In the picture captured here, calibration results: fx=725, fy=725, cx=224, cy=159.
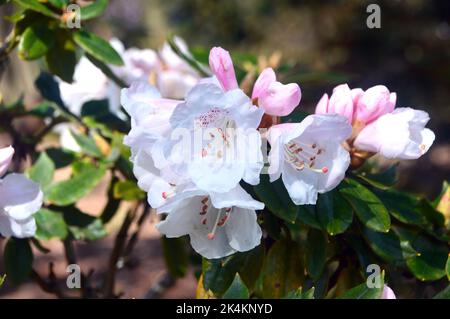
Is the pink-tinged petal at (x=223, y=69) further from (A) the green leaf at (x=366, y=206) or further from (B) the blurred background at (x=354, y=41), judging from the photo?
(B) the blurred background at (x=354, y=41)

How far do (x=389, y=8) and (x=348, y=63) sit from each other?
641 millimetres

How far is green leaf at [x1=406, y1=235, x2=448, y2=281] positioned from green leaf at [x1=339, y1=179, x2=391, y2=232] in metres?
0.13

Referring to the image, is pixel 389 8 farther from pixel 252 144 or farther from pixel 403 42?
pixel 252 144

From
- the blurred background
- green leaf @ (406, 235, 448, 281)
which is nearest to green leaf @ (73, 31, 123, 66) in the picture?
green leaf @ (406, 235, 448, 281)

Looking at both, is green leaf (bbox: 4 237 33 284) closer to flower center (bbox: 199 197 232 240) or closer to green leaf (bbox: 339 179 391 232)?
flower center (bbox: 199 197 232 240)

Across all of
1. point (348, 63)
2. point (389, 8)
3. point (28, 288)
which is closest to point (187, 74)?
point (28, 288)

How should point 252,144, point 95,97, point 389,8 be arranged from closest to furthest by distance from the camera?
point 252,144
point 95,97
point 389,8

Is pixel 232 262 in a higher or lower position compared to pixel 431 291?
higher

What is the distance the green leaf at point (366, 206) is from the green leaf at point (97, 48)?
17.0 inches

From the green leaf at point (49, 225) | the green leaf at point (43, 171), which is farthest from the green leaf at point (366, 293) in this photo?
the green leaf at point (43, 171)

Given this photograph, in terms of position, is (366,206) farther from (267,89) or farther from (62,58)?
(62,58)

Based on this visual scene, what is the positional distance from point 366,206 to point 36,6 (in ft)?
1.93

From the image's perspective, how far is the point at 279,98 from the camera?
0.86 m
